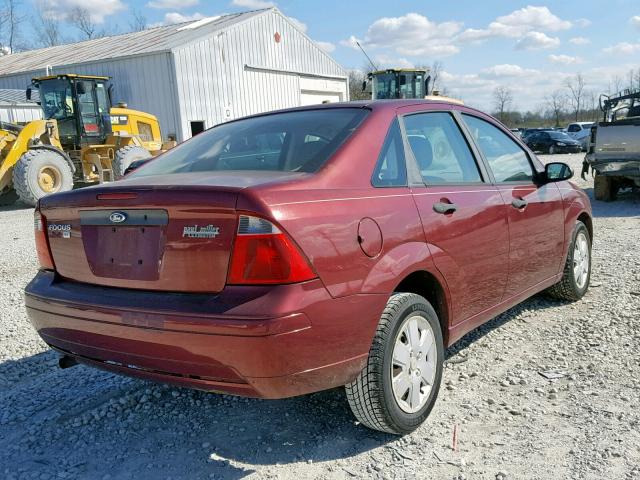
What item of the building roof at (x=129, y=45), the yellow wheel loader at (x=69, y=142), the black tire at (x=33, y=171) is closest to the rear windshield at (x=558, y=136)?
the building roof at (x=129, y=45)

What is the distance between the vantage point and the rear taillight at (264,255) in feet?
7.39

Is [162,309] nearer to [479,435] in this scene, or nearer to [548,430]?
[479,435]

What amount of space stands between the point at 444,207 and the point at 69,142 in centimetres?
1474

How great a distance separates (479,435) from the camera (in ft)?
9.41

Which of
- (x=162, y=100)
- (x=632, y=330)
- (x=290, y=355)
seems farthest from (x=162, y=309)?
(x=162, y=100)

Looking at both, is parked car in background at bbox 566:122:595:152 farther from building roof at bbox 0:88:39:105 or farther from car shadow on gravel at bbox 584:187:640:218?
building roof at bbox 0:88:39:105

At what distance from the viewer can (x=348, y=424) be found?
3.01 meters

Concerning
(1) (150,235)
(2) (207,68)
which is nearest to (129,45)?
(2) (207,68)

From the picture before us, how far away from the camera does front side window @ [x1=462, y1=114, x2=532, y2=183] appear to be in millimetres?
3785

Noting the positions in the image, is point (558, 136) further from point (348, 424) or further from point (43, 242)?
point (43, 242)

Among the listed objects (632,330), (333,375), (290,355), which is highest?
(290,355)

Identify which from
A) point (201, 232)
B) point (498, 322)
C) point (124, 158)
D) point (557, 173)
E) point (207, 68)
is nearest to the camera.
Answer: point (201, 232)

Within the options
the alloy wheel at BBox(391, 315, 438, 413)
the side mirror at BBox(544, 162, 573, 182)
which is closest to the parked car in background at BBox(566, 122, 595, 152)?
the side mirror at BBox(544, 162, 573, 182)

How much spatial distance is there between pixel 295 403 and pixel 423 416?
2.46 ft
